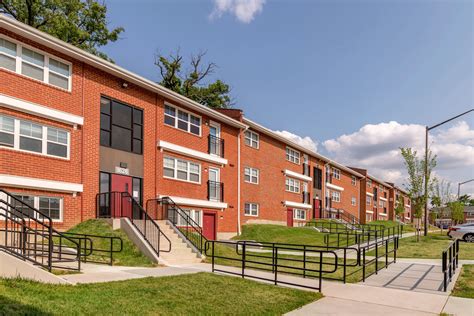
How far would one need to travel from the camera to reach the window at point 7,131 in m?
13.9

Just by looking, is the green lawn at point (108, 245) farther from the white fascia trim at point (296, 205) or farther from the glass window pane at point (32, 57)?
the white fascia trim at point (296, 205)

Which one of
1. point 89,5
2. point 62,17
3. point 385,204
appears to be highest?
point 89,5

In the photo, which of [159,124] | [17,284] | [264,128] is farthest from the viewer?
[264,128]

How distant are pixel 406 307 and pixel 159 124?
15.4 metres

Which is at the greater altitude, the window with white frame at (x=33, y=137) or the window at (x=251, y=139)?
the window at (x=251, y=139)

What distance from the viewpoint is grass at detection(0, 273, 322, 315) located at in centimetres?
682

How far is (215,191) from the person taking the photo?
25.3 m

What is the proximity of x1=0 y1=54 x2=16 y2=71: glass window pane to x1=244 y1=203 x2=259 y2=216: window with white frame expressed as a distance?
1852 cm

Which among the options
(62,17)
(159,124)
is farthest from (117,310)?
(62,17)

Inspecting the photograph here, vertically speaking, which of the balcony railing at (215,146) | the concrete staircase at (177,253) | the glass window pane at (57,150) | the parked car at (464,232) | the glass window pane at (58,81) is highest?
the glass window pane at (58,81)

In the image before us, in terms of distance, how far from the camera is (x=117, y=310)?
7.12 metres

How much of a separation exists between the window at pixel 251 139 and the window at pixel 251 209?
4.38m

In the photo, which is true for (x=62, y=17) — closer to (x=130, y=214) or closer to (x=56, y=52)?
(x=56, y=52)

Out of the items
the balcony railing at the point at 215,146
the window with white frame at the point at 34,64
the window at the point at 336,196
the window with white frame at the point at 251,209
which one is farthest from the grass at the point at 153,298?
the window at the point at 336,196
